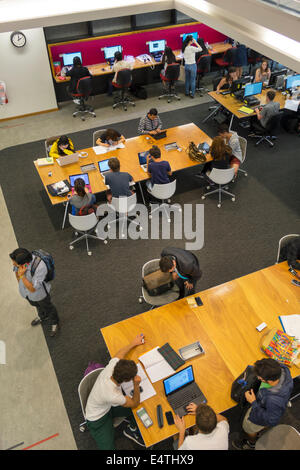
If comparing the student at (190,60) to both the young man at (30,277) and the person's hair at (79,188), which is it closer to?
the person's hair at (79,188)

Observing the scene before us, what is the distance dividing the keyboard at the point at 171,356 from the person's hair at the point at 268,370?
0.78 metres

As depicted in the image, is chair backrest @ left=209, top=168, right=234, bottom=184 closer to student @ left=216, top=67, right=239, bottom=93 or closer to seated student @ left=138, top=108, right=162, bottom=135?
seated student @ left=138, top=108, right=162, bottom=135

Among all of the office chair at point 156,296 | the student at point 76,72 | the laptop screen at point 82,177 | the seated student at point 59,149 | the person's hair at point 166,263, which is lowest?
the office chair at point 156,296

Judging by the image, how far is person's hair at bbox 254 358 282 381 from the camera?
3.09m

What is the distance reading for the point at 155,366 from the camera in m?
3.61

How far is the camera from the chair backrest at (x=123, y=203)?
5.63 meters

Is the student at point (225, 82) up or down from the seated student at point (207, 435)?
up

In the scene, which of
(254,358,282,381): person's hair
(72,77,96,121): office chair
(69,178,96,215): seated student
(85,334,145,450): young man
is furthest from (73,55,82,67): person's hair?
(254,358,282,381): person's hair

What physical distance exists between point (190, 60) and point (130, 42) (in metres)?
1.68

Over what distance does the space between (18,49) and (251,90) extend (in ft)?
17.0

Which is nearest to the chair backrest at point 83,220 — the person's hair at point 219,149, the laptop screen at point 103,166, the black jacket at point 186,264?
the laptop screen at point 103,166

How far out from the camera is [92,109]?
9234mm

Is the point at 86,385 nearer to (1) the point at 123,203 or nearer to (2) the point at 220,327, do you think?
(2) the point at 220,327

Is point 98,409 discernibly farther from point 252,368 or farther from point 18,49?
point 18,49
